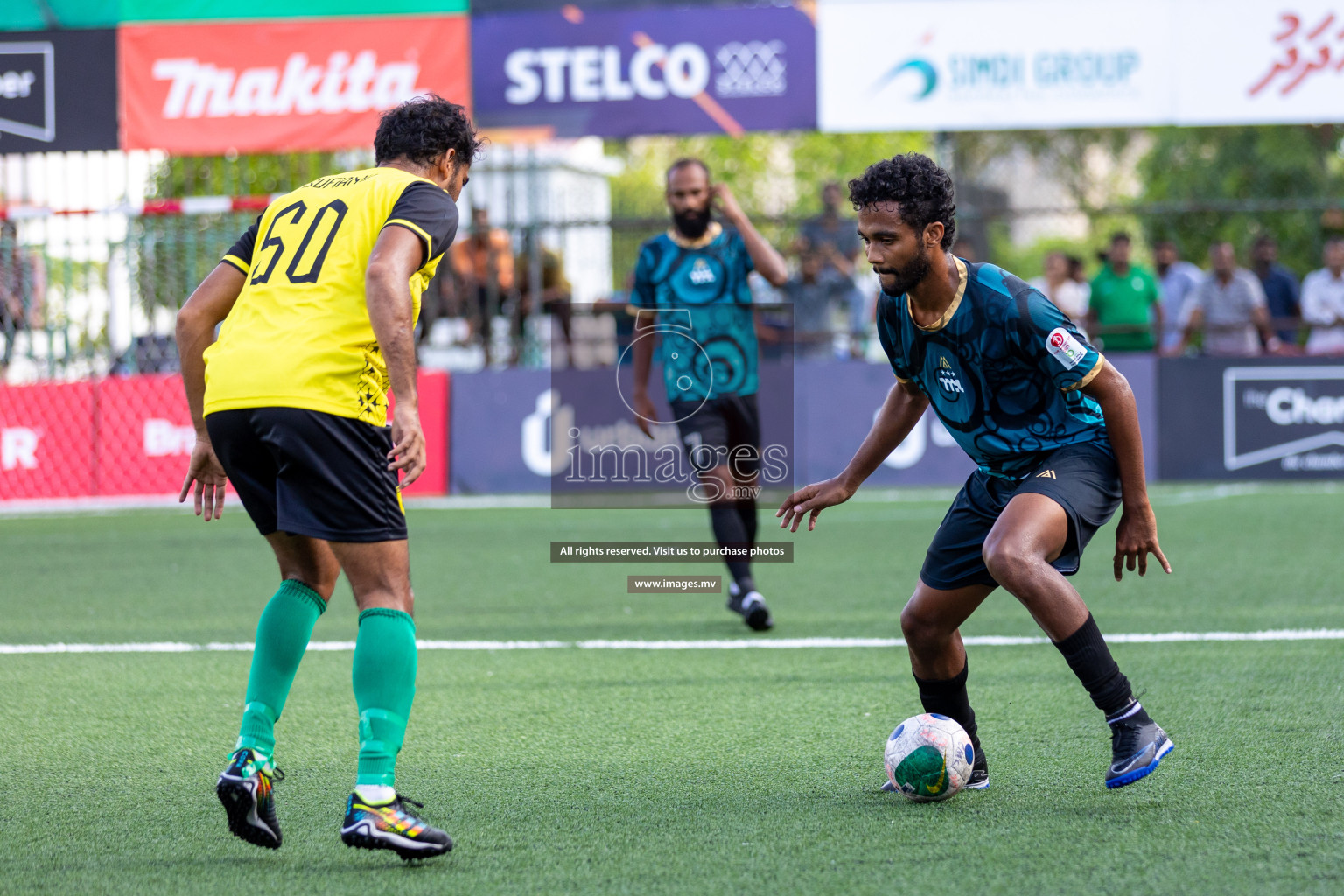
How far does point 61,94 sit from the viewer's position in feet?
47.5

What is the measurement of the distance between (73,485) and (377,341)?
11241 millimetres

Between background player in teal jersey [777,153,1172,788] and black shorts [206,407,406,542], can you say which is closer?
black shorts [206,407,406,542]

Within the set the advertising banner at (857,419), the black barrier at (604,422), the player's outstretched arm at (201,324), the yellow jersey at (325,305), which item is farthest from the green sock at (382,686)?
the advertising banner at (857,419)

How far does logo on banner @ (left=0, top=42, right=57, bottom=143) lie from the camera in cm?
1447

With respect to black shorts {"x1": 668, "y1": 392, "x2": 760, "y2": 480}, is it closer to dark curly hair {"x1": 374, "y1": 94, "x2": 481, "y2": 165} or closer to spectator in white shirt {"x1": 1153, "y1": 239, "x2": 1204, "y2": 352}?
dark curly hair {"x1": 374, "y1": 94, "x2": 481, "y2": 165}

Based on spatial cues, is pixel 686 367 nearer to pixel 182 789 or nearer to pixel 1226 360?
pixel 182 789

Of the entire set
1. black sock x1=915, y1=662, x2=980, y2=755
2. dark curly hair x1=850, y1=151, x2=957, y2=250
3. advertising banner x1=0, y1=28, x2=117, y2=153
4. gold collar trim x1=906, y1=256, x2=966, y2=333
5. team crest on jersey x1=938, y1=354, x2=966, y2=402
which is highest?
advertising banner x1=0, y1=28, x2=117, y2=153

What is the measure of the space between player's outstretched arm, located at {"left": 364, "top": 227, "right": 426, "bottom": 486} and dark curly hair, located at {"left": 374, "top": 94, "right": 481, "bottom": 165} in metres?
0.43

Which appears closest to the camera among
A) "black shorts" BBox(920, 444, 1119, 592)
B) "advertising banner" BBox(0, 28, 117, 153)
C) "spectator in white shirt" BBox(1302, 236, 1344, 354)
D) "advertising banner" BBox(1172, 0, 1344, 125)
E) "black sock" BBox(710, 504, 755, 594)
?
"black shorts" BBox(920, 444, 1119, 592)

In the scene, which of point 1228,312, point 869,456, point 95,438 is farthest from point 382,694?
point 1228,312

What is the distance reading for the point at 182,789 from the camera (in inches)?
168

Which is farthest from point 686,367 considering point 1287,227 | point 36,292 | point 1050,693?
point 1287,227

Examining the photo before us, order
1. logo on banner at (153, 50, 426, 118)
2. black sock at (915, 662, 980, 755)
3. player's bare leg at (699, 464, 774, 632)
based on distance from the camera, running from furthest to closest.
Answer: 1. logo on banner at (153, 50, 426, 118)
2. player's bare leg at (699, 464, 774, 632)
3. black sock at (915, 662, 980, 755)

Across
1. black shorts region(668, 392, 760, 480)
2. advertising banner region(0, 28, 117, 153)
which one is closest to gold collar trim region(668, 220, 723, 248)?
black shorts region(668, 392, 760, 480)
